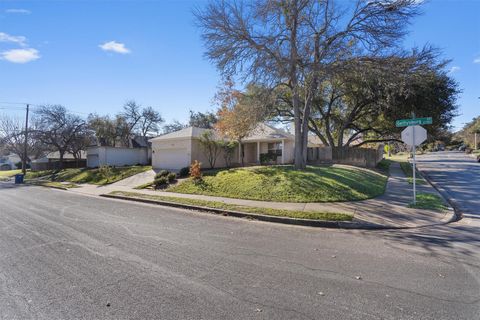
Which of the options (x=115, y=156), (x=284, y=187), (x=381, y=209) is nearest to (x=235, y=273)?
(x=381, y=209)

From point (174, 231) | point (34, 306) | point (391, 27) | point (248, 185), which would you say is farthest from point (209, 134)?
point (34, 306)

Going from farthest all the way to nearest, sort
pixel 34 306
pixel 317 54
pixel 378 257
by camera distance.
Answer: pixel 317 54 < pixel 378 257 < pixel 34 306

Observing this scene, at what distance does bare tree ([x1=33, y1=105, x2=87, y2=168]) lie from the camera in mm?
33156

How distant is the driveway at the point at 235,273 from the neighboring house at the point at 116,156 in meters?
26.2

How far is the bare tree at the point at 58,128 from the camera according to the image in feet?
109

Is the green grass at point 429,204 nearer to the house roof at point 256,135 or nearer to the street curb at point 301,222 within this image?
the street curb at point 301,222

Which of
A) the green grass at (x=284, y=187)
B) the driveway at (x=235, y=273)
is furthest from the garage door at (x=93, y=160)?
the driveway at (x=235, y=273)

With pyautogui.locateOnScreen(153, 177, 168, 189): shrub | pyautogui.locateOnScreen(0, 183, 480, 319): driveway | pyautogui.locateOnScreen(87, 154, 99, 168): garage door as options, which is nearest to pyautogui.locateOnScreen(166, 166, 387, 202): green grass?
pyautogui.locateOnScreen(153, 177, 168, 189): shrub

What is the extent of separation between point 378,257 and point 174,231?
458 centimetres

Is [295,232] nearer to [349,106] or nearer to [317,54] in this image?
[317,54]

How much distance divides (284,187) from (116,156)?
26.0m

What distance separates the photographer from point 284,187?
12102mm

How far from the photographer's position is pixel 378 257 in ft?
16.3

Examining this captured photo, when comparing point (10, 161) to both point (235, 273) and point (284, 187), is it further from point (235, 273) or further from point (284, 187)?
point (235, 273)
